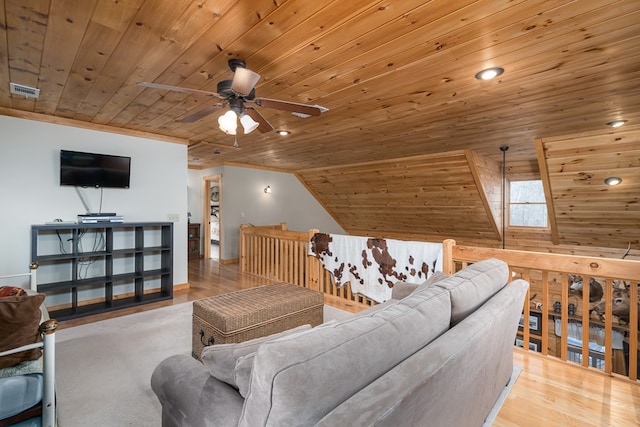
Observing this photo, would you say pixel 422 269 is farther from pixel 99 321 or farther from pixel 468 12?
pixel 99 321

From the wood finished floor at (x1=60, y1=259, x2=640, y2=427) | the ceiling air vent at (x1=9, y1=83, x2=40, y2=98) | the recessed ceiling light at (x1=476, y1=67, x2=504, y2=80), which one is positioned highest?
the ceiling air vent at (x1=9, y1=83, x2=40, y2=98)

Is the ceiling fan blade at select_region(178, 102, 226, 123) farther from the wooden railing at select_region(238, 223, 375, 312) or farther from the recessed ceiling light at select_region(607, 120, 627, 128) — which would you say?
the recessed ceiling light at select_region(607, 120, 627, 128)

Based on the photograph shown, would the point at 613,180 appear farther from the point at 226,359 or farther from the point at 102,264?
the point at 102,264

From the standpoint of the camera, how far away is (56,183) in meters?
3.75

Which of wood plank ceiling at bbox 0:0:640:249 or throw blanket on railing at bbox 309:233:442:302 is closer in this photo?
wood plank ceiling at bbox 0:0:640:249

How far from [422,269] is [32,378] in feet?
10.2

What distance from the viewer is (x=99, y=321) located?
11.5 feet

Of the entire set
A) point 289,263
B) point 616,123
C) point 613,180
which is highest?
point 616,123

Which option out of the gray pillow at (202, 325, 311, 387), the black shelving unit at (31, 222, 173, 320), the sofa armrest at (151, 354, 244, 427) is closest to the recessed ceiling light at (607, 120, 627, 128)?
the gray pillow at (202, 325, 311, 387)

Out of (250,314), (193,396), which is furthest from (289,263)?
(193,396)

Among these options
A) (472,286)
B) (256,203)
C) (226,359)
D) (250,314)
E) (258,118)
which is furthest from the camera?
(256,203)

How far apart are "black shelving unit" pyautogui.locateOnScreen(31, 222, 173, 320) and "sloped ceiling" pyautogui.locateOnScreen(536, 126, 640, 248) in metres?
5.52

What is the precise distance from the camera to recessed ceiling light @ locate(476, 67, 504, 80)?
2328 millimetres

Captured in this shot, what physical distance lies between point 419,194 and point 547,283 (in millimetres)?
3798
